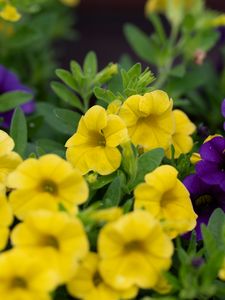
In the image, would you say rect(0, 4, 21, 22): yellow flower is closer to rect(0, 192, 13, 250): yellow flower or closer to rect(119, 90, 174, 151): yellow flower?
rect(119, 90, 174, 151): yellow flower

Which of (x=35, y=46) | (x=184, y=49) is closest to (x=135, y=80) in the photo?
(x=184, y=49)

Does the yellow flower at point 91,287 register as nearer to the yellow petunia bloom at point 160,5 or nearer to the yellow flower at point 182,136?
the yellow flower at point 182,136

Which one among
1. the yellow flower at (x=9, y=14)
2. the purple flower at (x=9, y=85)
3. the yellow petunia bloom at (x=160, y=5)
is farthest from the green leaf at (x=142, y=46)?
the yellow flower at (x=9, y=14)

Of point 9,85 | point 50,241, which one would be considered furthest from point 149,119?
point 9,85

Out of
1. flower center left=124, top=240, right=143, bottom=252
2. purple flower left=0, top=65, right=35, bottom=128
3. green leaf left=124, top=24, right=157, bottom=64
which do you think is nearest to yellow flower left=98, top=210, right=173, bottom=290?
flower center left=124, top=240, right=143, bottom=252

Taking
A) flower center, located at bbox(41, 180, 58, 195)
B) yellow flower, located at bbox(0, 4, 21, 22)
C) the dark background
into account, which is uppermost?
yellow flower, located at bbox(0, 4, 21, 22)
